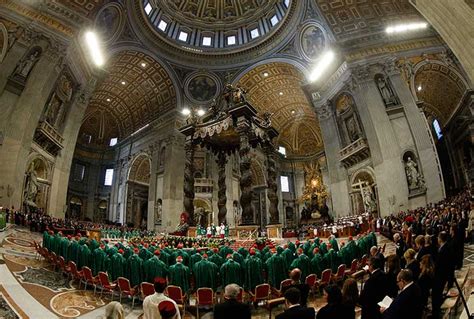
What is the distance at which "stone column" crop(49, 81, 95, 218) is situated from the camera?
15.3 meters

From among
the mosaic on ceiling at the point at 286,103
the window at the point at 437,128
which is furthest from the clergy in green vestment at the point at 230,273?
the window at the point at 437,128

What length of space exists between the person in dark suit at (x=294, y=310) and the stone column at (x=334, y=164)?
53.4ft

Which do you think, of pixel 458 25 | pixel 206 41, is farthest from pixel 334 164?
pixel 206 41

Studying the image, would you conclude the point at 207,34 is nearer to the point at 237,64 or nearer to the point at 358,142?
the point at 237,64

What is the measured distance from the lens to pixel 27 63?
13750mm

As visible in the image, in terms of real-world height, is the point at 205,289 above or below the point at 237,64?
below

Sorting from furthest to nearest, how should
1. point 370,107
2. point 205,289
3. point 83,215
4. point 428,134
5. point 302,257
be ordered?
point 83,215 < point 370,107 < point 428,134 < point 302,257 < point 205,289

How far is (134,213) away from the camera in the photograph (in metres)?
24.9

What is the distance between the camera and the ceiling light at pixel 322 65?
18291 mm

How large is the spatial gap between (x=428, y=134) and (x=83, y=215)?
27.9 m

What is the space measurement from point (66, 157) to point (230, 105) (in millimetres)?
10576

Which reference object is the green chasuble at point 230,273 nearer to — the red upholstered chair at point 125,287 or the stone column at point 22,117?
the red upholstered chair at point 125,287

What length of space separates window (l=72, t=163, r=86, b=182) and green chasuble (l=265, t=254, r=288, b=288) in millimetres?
26680

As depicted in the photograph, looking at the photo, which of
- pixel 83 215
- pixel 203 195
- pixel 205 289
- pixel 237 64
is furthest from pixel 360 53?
pixel 83 215
